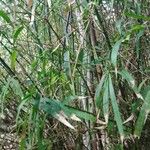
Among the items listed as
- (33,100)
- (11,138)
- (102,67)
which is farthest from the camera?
(11,138)

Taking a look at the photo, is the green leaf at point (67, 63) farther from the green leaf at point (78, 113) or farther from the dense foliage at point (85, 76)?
the green leaf at point (78, 113)

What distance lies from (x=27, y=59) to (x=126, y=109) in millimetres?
420

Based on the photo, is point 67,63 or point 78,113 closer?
point 78,113

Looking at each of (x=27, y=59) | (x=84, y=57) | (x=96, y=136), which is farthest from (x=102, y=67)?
(x=27, y=59)

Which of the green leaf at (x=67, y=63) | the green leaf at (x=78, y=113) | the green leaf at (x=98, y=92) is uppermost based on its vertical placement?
the green leaf at (x=67, y=63)

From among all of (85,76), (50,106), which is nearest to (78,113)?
(50,106)

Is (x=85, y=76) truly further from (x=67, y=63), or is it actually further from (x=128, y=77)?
(x=128, y=77)

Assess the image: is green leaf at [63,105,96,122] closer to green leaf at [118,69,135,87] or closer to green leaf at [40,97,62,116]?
green leaf at [40,97,62,116]

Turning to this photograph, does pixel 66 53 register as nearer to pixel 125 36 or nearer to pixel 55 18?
pixel 125 36

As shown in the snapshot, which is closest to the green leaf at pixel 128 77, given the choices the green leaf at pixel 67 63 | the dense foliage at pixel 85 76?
the dense foliage at pixel 85 76

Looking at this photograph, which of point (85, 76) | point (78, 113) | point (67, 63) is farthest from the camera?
point (85, 76)

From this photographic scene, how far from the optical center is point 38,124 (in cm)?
109

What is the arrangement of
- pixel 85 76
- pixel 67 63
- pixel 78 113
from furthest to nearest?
pixel 85 76 → pixel 67 63 → pixel 78 113

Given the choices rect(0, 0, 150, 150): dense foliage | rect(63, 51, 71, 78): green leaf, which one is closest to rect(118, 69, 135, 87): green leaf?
rect(0, 0, 150, 150): dense foliage
